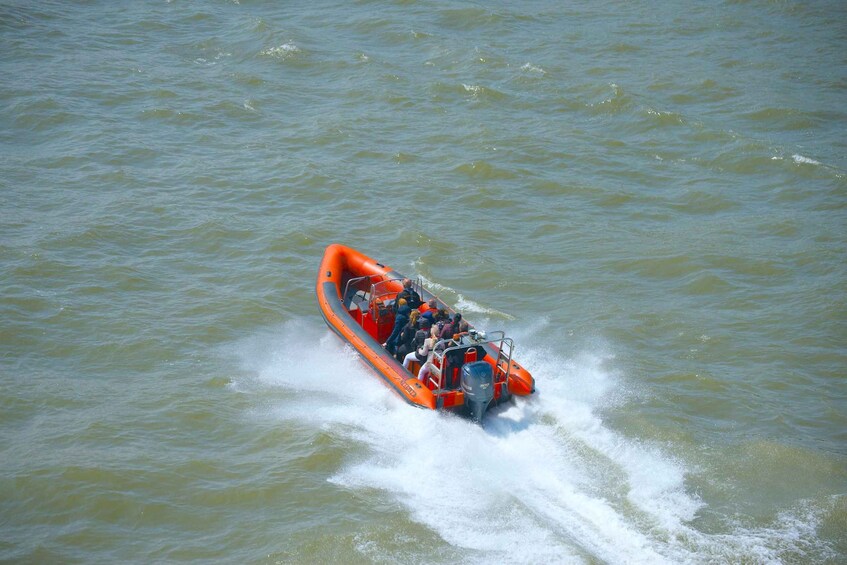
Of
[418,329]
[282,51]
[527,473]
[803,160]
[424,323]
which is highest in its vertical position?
[282,51]

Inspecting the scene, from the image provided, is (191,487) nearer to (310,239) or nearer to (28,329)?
(28,329)

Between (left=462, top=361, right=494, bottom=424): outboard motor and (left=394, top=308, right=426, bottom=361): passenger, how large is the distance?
1548mm

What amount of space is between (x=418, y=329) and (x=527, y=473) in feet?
10.1

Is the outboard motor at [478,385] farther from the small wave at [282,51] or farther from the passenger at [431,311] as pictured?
the small wave at [282,51]

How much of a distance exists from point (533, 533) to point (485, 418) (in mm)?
2366

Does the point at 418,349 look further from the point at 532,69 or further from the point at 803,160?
the point at 532,69

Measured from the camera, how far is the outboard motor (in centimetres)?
1209

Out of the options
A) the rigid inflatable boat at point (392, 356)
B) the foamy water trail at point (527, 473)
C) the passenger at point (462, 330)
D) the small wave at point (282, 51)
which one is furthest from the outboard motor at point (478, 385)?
the small wave at point (282, 51)

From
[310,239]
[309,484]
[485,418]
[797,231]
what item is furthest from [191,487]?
[797,231]

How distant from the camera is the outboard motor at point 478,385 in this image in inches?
476

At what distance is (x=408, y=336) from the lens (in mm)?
13633

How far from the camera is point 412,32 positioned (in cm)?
2853

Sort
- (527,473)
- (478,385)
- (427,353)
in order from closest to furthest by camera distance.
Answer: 1. (527,473)
2. (478,385)
3. (427,353)

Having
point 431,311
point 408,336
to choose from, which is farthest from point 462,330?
point 408,336
